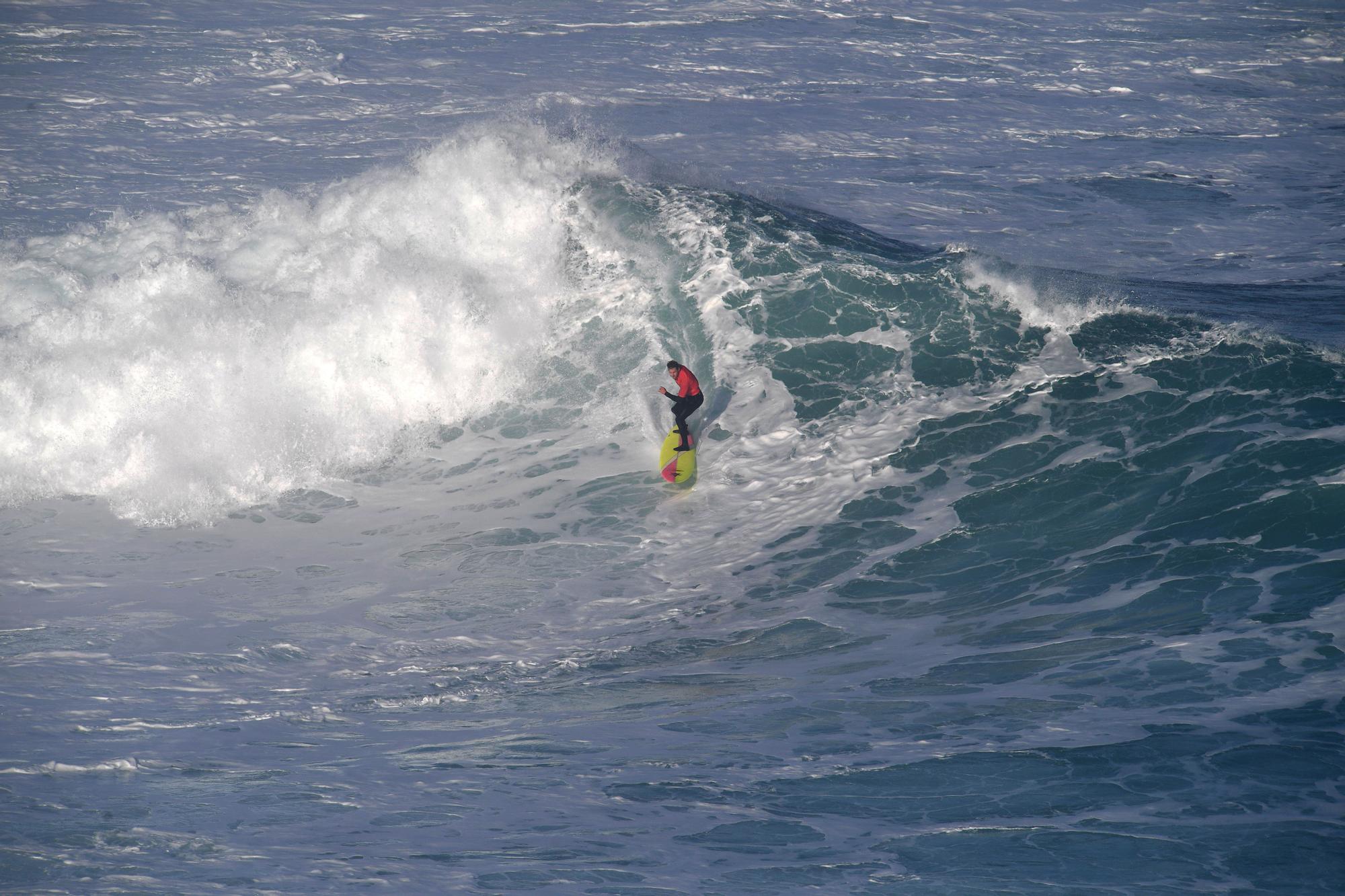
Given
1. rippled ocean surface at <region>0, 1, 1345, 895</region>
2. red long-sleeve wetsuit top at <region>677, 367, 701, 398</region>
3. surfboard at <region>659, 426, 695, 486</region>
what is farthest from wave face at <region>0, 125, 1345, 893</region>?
red long-sleeve wetsuit top at <region>677, 367, 701, 398</region>

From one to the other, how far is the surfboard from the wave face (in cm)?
39

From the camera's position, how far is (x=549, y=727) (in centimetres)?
Result: 775

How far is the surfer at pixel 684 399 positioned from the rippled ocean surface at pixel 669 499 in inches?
20.0

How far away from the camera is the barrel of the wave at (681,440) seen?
1127cm

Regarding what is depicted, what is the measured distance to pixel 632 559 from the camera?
10297 millimetres

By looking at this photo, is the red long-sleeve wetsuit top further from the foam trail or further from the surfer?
the foam trail

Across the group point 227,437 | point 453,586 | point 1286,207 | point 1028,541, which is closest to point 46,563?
point 227,437

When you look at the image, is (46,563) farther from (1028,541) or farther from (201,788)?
(1028,541)

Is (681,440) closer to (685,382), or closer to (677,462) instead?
(677,462)

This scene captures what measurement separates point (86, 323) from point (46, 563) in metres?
4.57

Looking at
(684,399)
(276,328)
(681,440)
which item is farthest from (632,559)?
(276,328)

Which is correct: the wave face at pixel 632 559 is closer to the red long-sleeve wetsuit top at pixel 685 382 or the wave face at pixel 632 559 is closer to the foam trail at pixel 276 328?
the foam trail at pixel 276 328

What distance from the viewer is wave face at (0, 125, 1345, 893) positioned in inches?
255

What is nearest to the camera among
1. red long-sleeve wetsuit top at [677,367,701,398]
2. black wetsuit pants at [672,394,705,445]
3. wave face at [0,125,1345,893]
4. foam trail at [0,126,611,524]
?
wave face at [0,125,1345,893]
